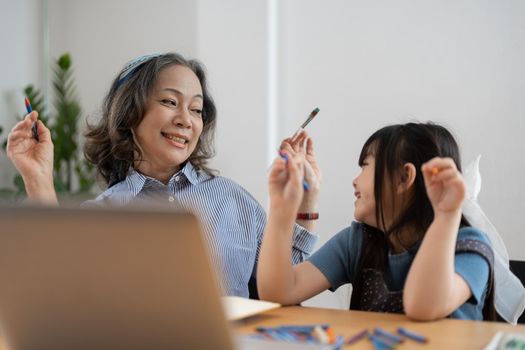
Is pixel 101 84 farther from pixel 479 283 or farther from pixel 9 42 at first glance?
pixel 479 283

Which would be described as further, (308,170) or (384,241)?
(308,170)

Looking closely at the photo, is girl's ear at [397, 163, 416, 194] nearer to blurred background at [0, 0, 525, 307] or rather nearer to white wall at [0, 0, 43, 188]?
blurred background at [0, 0, 525, 307]

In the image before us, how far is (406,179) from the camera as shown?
152cm

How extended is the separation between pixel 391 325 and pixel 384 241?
480 mm

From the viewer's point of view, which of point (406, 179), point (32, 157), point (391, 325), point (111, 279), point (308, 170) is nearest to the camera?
point (111, 279)

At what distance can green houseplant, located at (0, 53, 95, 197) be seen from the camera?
3.97 meters

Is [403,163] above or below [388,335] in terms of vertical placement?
above

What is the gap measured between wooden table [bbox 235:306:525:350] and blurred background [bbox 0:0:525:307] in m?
1.71

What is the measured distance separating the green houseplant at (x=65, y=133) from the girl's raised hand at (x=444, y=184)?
3042 millimetres

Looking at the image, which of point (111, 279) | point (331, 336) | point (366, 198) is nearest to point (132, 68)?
point (366, 198)

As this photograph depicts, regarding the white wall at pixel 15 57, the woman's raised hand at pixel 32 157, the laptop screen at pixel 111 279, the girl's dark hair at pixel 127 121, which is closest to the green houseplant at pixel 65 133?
the white wall at pixel 15 57

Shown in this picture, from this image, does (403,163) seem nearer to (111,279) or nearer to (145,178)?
(145,178)

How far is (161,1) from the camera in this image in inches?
149

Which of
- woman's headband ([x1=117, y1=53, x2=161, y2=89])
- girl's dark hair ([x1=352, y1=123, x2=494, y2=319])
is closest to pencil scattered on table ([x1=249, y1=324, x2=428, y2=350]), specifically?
girl's dark hair ([x1=352, y1=123, x2=494, y2=319])
